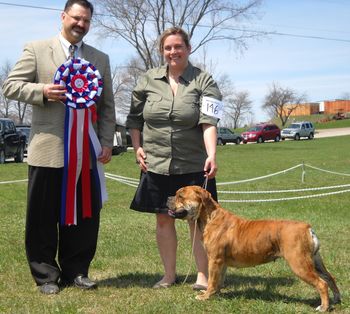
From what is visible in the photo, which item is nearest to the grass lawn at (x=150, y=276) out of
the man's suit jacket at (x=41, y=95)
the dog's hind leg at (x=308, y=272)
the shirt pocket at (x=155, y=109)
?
A: the dog's hind leg at (x=308, y=272)

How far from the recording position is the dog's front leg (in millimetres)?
4473

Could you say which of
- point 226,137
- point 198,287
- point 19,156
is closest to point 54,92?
point 198,287

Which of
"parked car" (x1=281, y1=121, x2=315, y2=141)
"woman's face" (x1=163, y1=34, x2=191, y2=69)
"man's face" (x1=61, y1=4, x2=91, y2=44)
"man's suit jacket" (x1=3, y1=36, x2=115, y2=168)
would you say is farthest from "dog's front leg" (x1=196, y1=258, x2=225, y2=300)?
"parked car" (x1=281, y1=121, x2=315, y2=141)

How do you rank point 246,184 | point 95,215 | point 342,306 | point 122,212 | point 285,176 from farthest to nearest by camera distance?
point 285,176, point 246,184, point 122,212, point 95,215, point 342,306

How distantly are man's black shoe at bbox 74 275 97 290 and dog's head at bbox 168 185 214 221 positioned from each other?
1.07 m

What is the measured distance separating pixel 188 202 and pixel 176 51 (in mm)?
1263

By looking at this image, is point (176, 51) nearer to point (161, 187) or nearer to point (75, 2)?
point (75, 2)

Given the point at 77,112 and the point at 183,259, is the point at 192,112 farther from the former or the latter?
the point at 183,259

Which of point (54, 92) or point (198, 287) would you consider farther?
point (198, 287)

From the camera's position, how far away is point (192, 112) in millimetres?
4711

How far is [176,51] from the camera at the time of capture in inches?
183

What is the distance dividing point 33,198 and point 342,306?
2.67 meters

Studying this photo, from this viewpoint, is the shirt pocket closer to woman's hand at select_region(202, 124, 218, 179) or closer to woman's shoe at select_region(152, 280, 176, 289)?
woman's hand at select_region(202, 124, 218, 179)

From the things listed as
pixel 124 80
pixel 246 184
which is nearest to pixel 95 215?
pixel 246 184
